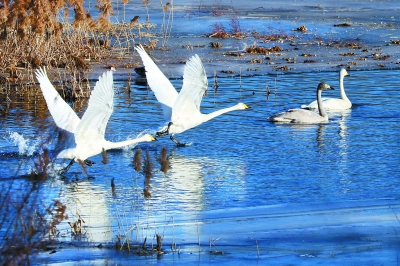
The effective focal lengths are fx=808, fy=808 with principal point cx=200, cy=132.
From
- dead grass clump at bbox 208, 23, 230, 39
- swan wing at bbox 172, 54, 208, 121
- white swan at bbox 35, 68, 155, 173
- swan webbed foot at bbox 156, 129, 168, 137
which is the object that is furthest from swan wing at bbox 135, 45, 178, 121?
dead grass clump at bbox 208, 23, 230, 39

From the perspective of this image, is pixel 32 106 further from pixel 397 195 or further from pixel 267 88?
pixel 397 195

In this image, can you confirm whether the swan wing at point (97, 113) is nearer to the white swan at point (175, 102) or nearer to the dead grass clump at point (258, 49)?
the white swan at point (175, 102)

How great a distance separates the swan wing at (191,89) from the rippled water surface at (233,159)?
0.49 m

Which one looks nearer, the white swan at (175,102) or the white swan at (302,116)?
the white swan at (175,102)

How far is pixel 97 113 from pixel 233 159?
85.2 inches

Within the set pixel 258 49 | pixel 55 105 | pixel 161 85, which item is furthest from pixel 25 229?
pixel 258 49

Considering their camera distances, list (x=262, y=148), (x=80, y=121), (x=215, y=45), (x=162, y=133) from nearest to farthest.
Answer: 1. (x=80, y=121)
2. (x=262, y=148)
3. (x=162, y=133)
4. (x=215, y=45)

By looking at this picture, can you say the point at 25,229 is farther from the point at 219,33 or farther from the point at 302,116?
the point at 219,33

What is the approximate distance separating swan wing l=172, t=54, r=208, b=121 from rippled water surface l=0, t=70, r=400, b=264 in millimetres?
491

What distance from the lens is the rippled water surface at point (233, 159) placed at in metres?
8.53

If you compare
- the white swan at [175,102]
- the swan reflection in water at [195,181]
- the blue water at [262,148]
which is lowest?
the swan reflection in water at [195,181]

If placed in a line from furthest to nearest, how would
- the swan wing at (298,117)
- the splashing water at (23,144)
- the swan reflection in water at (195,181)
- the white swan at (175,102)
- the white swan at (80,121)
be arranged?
the swan wing at (298,117), the white swan at (175,102), the splashing water at (23,144), the white swan at (80,121), the swan reflection in water at (195,181)

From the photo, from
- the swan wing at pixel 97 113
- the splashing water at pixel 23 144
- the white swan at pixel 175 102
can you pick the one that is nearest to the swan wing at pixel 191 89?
the white swan at pixel 175 102

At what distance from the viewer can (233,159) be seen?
10.8 m
